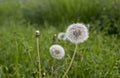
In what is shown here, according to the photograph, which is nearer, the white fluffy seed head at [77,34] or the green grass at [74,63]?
the white fluffy seed head at [77,34]

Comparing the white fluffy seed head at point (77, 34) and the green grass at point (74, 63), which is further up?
the white fluffy seed head at point (77, 34)

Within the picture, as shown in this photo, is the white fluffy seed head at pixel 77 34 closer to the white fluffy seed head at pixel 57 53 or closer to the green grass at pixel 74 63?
the white fluffy seed head at pixel 57 53

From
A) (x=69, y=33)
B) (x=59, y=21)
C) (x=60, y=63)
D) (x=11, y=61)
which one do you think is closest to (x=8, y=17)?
(x=59, y=21)

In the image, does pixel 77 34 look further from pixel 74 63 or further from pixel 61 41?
pixel 61 41

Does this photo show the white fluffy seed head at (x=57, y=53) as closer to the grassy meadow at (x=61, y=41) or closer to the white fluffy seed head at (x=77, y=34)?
the white fluffy seed head at (x=77, y=34)

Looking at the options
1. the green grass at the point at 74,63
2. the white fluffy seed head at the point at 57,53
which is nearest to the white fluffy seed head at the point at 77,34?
the white fluffy seed head at the point at 57,53

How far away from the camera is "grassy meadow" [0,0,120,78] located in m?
3.06

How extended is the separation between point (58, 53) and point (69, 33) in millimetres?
183

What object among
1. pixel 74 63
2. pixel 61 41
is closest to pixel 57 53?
pixel 74 63

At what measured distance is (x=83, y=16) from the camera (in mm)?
6387

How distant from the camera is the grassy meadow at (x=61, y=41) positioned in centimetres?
306

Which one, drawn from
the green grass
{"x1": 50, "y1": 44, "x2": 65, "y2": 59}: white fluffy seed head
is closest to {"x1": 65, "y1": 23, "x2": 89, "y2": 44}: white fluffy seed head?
{"x1": 50, "y1": 44, "x2": 65, "y2": 59}: white fluffy seed head

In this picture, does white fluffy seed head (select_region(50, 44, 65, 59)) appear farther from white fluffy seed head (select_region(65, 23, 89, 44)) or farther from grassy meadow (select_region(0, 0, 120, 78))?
grassy meadow (select_region(0, 0, 120, 78))

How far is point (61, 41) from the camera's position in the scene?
4016mm
